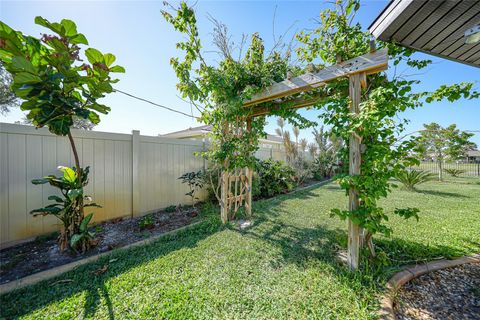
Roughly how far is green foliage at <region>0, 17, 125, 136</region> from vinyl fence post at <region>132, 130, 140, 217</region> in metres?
1.49

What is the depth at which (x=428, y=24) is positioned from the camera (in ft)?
6.37

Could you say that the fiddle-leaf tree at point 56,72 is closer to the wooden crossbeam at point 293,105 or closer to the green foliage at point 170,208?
the green foliage at point 170,208

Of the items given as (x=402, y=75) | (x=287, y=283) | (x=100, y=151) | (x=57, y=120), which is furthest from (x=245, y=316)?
(x=100, y=151)

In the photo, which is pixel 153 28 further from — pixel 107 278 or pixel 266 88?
pixel 107 278

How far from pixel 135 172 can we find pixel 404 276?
15.4ft

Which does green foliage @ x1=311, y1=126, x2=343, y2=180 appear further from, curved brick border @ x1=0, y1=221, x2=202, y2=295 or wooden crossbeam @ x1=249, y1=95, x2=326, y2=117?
curved brick border @ x1=0, y1=221, x2=202, y2=295

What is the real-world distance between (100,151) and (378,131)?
4542 mm

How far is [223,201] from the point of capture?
3.75 m

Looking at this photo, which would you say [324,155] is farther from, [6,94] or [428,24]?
[6,94]

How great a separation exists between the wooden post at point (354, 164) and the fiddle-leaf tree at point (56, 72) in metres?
3.02

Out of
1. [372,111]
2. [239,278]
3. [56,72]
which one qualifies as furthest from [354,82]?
[56,72]

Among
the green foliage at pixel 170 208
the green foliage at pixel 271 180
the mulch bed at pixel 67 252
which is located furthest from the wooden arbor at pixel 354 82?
the green foliage at pixel 170 208

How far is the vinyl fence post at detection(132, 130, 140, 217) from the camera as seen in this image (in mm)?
4004

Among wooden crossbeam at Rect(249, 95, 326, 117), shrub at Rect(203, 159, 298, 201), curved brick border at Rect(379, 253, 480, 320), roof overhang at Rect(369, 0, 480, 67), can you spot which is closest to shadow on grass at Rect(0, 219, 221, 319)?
curved brick border at Rect(379, 253, 480, 320)
